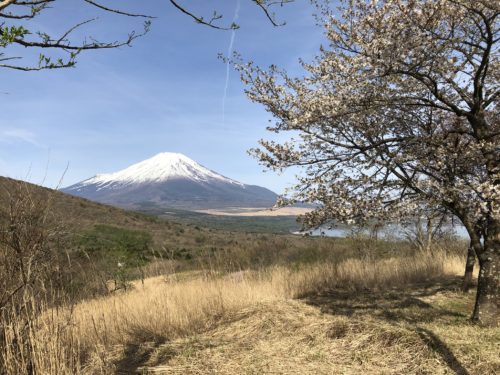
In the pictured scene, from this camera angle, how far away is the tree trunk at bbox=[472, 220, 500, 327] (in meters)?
6.15

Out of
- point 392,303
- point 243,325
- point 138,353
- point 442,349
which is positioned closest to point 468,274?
point 392,303

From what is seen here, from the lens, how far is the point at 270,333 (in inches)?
250

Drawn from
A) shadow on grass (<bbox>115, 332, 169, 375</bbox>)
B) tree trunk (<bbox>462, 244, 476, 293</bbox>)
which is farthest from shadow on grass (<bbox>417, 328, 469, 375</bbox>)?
shadow on grass (<bbox>115, 332, 169, 375</bbox>)

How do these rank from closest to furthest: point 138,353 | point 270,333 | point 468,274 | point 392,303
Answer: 1. point 138,353
2. point 270,333
3. point 392,303
4. point 468,274

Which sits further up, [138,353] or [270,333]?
[270,333]

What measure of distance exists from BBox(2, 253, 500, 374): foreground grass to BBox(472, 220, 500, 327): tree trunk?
38 centimetres

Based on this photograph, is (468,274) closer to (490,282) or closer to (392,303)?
(392,303)

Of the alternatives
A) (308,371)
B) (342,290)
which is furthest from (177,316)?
(342,290)

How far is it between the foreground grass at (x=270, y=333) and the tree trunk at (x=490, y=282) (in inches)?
15.1

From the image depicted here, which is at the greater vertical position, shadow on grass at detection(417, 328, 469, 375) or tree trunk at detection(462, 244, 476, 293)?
tree trunk at detection(462, 244, 476, 293)

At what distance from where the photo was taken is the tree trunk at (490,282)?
615 centimetres

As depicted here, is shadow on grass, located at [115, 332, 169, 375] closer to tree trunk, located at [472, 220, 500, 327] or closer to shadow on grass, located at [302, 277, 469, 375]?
shadow on grass, located at [302, 277, 469, 375]

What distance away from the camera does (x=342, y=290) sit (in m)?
10.0

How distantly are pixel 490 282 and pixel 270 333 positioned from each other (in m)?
3.45
